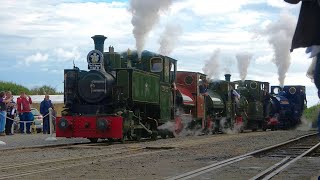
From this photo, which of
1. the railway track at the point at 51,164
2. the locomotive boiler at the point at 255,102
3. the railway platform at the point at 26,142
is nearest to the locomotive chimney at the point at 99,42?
the railway platform at the point at 26,142

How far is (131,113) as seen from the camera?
53.2ft

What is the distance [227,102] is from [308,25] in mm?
25421

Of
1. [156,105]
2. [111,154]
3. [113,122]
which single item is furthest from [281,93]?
[111,154]

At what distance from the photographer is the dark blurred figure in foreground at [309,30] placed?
11.6ft

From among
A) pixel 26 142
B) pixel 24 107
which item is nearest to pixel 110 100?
pixel 26 142

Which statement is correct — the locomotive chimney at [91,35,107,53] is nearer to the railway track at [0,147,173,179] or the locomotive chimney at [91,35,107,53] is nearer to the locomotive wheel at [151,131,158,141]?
the locomotive wheel at [151,131,158,141]

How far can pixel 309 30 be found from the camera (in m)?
3.55

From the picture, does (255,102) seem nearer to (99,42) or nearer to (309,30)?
(99,42)

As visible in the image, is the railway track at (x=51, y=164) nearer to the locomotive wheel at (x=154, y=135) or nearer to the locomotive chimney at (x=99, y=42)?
the locomotive chimney at (x=99, y=42)

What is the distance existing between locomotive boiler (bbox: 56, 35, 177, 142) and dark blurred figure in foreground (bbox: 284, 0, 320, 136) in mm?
11995

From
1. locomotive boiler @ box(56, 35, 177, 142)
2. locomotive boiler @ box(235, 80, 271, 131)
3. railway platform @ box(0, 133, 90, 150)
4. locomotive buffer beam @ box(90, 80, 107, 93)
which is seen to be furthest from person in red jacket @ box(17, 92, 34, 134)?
locomotive boiler @ box(235, 80, 271, 131)

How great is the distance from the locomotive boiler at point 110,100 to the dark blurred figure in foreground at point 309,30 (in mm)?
11995

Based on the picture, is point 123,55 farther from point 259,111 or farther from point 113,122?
point 259,111

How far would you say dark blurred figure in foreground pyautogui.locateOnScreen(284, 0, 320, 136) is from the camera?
3.55 meters
